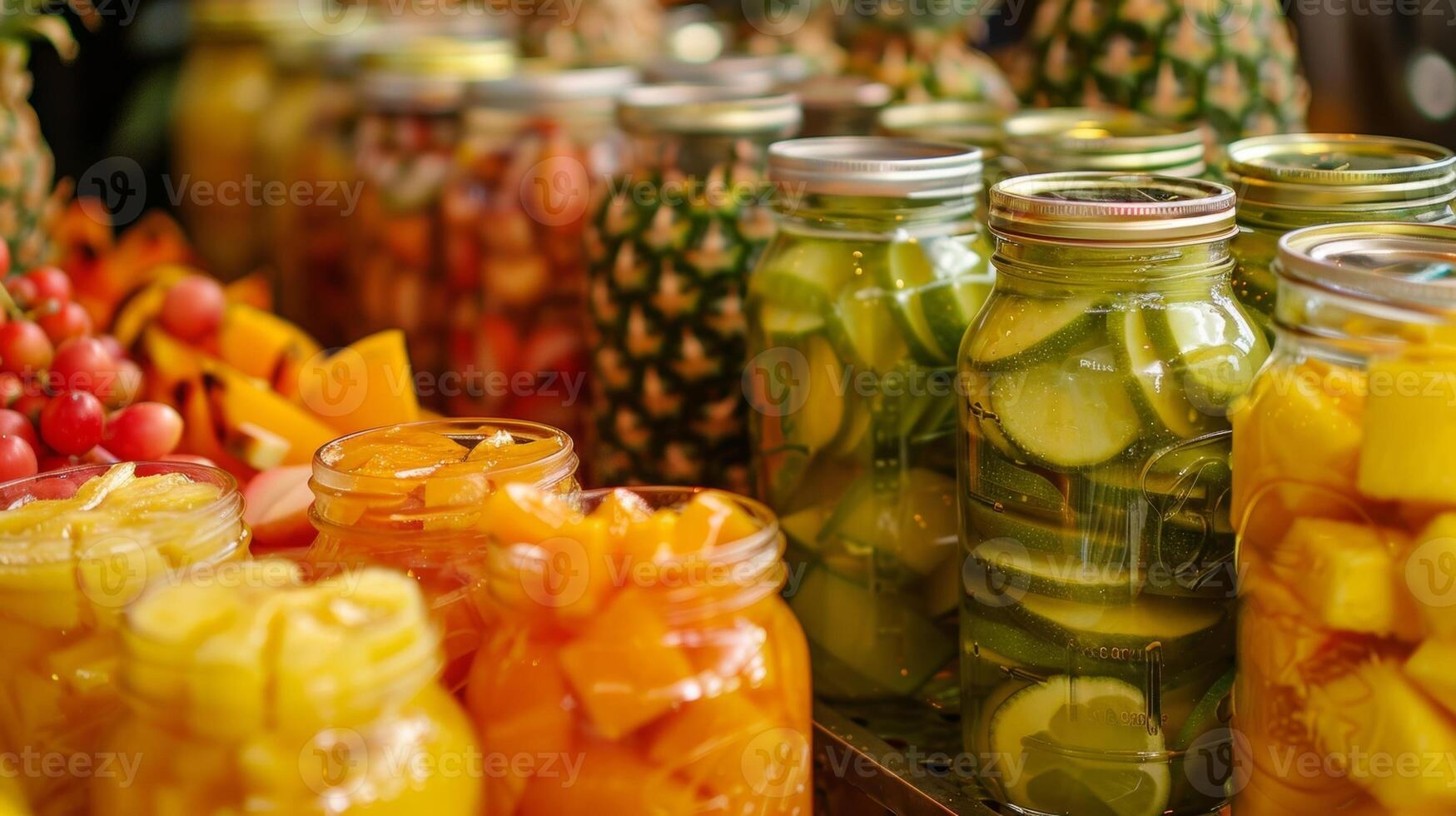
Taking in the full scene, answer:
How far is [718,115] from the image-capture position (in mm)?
1107

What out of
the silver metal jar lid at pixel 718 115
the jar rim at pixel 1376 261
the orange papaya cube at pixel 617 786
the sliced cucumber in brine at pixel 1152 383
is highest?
the silver metal jar lid at pixel 718 115

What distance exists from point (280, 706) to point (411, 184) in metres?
0.88

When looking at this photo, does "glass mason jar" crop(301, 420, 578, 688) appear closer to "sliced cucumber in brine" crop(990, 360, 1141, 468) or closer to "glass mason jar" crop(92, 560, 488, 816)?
"glass mason jar" crop(92, 560, 488, 816)

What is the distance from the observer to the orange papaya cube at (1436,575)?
0.57 m

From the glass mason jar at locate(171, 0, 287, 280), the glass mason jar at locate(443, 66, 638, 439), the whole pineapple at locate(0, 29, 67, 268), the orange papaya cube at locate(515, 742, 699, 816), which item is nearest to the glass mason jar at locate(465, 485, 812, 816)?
the orange papaya cube at locate(515, 742, 699, 816)

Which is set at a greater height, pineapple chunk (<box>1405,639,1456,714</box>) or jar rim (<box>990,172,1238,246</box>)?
jar rim (<box>990,172,1238,246</box>)

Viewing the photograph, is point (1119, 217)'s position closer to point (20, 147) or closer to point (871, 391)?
point (871, 391)

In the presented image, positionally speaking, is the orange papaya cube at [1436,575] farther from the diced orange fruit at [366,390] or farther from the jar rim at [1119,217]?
the diced orange fruit at [366,390]

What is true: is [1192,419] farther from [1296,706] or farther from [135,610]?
[135,610]

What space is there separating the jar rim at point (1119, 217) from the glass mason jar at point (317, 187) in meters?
0.93

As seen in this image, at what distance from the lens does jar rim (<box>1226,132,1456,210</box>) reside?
2.60 feet

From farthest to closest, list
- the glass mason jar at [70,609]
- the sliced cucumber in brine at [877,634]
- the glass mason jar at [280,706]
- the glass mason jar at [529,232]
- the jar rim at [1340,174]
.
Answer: the glass mason jar at [529,232]
the sliced cucumber in brine at [877,634]
the jar rim at [1340,174]
the glass mason jar at [70,609]
the glass mason jar at [280,706]

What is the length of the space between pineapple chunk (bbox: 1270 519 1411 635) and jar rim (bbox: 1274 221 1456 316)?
0.11 meters

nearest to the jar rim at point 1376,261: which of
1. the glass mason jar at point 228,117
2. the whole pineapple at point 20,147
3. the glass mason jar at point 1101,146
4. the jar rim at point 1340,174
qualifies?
the jar rim at point 1340,174
